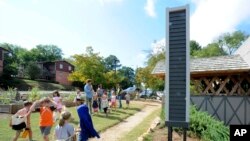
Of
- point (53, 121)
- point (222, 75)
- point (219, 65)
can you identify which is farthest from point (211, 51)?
point (53, 121)

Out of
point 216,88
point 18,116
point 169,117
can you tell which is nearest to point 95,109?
point 216,88

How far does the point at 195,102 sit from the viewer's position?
1875 centimetres

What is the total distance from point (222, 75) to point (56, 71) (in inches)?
2337

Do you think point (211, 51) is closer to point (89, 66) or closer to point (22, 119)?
point (89, 66)

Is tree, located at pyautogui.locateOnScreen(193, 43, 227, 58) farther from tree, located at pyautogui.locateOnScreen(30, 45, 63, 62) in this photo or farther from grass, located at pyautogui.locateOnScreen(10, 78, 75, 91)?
tree, located at pyautogui.locateOnScreen(30, 45, 63, 62)

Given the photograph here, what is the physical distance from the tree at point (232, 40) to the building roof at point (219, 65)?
167 ft

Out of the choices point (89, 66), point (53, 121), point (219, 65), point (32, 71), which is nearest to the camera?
point (53, 121)

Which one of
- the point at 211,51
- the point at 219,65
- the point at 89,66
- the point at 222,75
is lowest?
the point at 222,75

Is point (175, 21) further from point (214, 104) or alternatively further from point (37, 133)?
point (214, 104)

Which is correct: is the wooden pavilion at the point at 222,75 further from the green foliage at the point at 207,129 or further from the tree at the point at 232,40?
the tree at the point at 232,40

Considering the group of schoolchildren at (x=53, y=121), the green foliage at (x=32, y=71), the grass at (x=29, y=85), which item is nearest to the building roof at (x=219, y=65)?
the group of schoolchildren at (x=53, y=121)

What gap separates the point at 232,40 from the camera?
6812 cm

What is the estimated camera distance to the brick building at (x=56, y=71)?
243 feet

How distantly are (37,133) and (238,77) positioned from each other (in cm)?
1032
